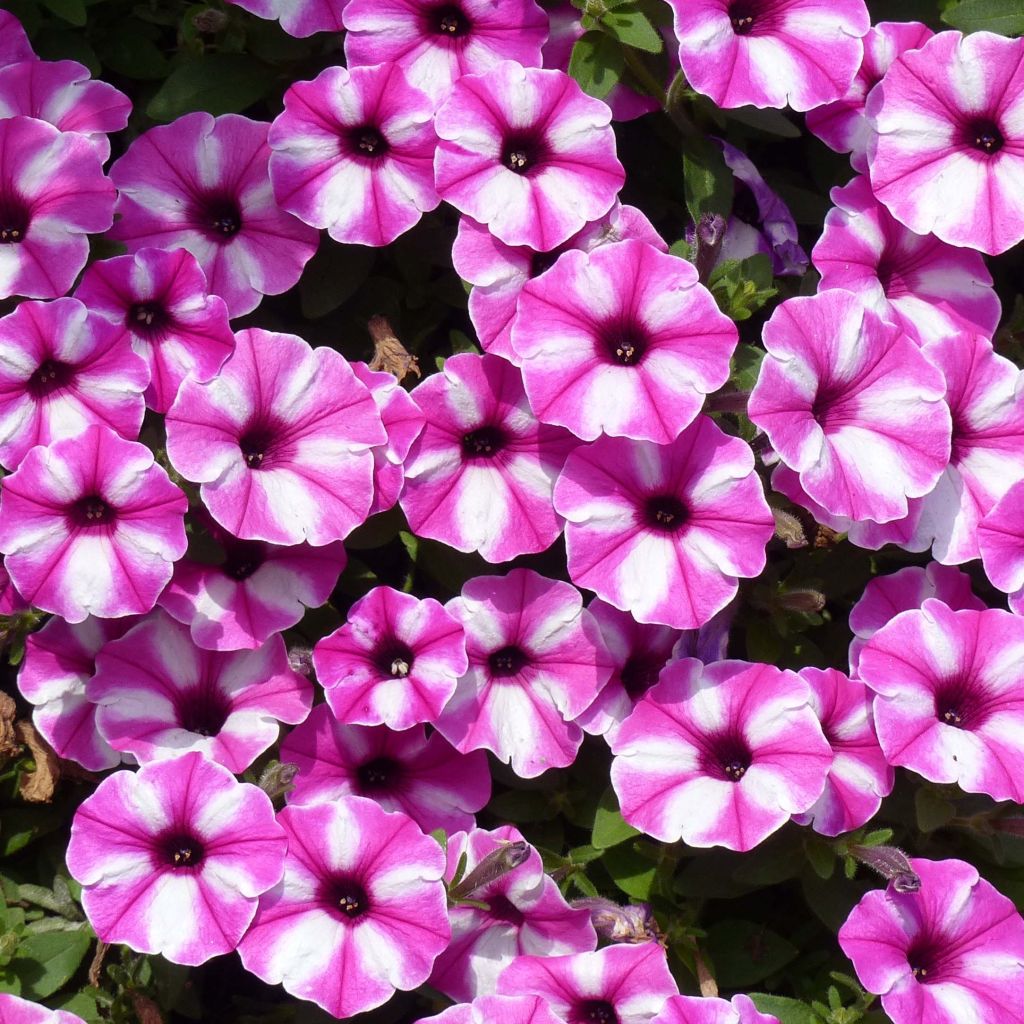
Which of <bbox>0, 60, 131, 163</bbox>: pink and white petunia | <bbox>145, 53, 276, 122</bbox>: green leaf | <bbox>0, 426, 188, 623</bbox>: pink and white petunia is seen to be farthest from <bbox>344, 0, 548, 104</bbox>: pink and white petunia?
<bbox>0, 426, 188, 623</bbox>: pink and white petunia

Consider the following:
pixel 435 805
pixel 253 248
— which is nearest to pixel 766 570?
pixel 435 805

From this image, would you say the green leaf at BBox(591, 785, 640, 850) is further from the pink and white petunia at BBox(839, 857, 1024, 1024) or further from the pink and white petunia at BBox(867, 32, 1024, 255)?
the pink and white petunia at BBox(867, 32, 1024, 255)

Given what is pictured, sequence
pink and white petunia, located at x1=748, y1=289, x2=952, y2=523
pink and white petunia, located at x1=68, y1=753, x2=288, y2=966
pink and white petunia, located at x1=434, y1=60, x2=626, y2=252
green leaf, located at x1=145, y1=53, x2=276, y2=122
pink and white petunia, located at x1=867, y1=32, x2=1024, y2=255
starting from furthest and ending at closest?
green leaf, located at x1=145, y1=53, x2=276, y2=122 < pink and white petunia, located at x1=867, y1=32, x2=1024, y2=255 < pink and white petunia, located at x1=434, y1=60, x2=626, y2=252 < pink and white petunia, located at x1=748, y1=289, x2=952, y2=523 < pink and white petunia, located at x1=68, y1=753, x2=288, y2=966

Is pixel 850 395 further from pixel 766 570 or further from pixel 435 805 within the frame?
pixel 435 805

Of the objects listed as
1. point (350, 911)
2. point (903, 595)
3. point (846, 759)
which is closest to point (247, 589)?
point (350, 911)

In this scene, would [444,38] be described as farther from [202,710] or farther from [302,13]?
[202,710]

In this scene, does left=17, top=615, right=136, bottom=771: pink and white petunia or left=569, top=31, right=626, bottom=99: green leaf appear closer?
left=17, top=615, right=136, bottom=771: pink and white petunia
